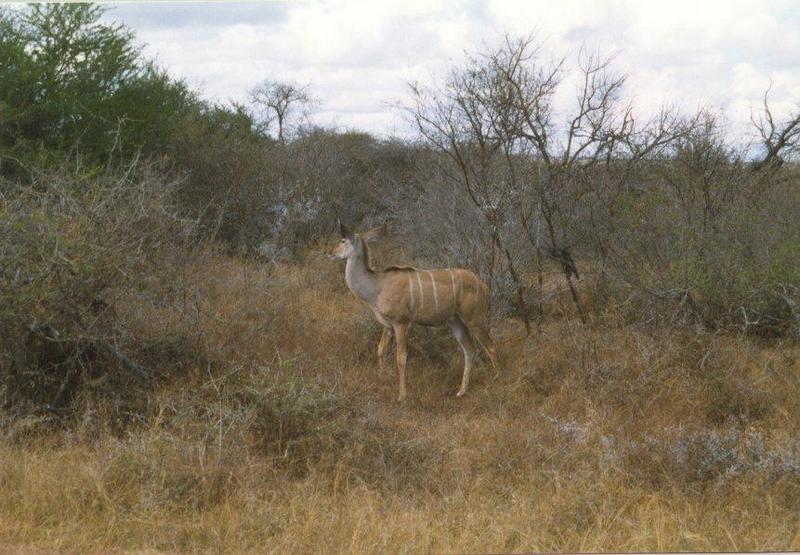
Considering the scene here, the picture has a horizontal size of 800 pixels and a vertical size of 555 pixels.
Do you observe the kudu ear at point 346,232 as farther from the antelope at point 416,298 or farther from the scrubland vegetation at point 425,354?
the scrubland vegetation at point 425,354

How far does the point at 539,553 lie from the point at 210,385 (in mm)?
3086

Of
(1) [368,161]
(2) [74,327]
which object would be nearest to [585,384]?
(2) [74,327]

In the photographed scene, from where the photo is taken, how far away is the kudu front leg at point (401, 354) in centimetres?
824

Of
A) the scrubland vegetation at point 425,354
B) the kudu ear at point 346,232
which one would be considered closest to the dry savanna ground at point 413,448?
the scrubland vegetation at point 425,354

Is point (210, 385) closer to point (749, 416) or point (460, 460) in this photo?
point (460, 460)

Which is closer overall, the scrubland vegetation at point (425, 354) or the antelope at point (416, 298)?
the scrubland vegetation at point (425, 354)

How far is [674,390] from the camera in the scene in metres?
7.62

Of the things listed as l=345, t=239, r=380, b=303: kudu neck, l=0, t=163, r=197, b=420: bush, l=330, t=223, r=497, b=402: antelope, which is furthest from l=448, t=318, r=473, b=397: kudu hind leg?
l=0, t=163, r=197, b=420: bush

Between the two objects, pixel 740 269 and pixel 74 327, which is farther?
pixel 740 269

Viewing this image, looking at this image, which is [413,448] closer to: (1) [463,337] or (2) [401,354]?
(2) [401,354]

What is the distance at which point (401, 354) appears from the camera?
27.6 feet

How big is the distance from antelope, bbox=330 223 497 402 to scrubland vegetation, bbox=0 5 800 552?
1.24 ft

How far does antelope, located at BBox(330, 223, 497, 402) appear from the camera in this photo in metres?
8.62

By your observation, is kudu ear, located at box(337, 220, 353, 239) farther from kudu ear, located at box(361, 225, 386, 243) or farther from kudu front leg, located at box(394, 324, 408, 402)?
kudu front leg, located at box(394, 324, 408, 402)
